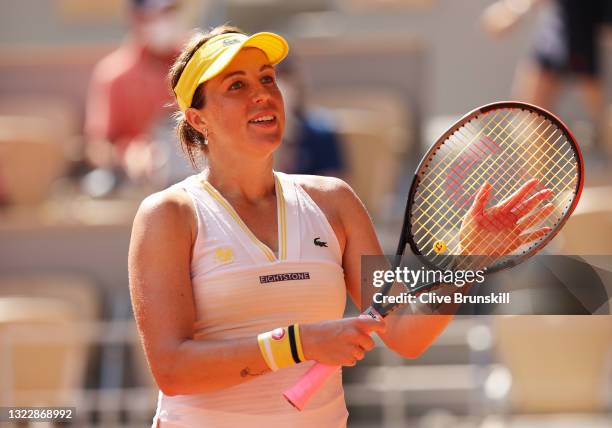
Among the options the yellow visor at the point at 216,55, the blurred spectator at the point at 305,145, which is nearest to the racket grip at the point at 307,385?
the yellow visor at the point at 216,55

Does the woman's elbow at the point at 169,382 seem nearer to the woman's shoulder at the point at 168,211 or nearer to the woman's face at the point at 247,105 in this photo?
the woman's shoulder at the point at 168,211

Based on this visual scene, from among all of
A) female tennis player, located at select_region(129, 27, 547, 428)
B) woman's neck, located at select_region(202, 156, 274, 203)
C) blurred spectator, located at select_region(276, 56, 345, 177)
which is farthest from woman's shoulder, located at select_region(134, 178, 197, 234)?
blurred spectator, located at select_region(276, 56, 345, 177)

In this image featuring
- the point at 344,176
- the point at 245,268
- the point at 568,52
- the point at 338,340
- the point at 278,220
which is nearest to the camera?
the point at 338,340

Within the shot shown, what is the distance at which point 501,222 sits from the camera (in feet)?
8.81

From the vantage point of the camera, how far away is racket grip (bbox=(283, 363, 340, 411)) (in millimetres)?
2500

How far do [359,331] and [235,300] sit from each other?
29 centimetres

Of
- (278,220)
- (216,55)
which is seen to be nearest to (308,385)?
(278,220)

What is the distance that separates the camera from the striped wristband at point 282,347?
2457 mm

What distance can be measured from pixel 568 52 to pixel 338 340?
172 inches

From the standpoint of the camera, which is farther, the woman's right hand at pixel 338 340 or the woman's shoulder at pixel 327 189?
the woman's shoulder at pixel 327 189

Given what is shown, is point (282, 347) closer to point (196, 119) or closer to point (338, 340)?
point (338, 340)

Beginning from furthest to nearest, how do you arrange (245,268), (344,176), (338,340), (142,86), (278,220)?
(142,86)
(344,176)
(278,220)
(245,268)
(338,340)

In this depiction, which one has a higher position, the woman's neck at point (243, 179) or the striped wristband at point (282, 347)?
the woman's neck at point (243, 179)

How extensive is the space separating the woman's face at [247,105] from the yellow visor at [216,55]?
0.10 feet
